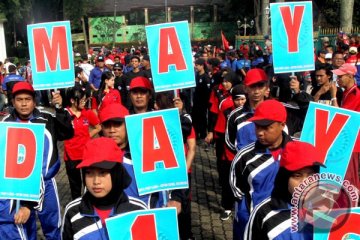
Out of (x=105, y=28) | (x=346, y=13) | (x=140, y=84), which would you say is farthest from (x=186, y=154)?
(x=105, y=28)

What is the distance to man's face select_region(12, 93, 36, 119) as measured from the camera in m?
4.95

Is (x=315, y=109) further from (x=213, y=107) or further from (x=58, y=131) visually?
(x=213, y=107)

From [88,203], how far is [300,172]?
133cm

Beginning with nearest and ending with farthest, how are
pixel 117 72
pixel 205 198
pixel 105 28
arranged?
pixel 205 198, pixel 117 72, pixel 105 28

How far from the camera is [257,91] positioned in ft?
17.2

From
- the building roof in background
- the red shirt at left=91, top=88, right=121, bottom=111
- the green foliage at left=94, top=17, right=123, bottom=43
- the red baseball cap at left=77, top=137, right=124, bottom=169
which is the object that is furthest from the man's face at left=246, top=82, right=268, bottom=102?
the building roof in background

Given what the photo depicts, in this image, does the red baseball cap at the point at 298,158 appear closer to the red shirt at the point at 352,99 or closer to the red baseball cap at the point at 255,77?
the red baseball cap at the point at 255,77

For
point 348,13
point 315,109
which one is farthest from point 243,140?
point 348,13

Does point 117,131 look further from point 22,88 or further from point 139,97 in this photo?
point 22,88

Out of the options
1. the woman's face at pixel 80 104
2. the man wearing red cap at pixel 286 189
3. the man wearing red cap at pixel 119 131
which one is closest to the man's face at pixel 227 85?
the woman's face at pixel 80 104

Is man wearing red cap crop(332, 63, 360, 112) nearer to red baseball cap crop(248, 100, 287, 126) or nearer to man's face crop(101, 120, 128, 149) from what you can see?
red baseball cap crop(248, 100, 287, 126)

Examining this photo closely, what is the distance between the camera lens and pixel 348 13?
26.0m

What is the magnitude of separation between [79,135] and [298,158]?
441 cm

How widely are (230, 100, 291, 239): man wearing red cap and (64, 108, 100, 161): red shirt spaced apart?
9.88ft
